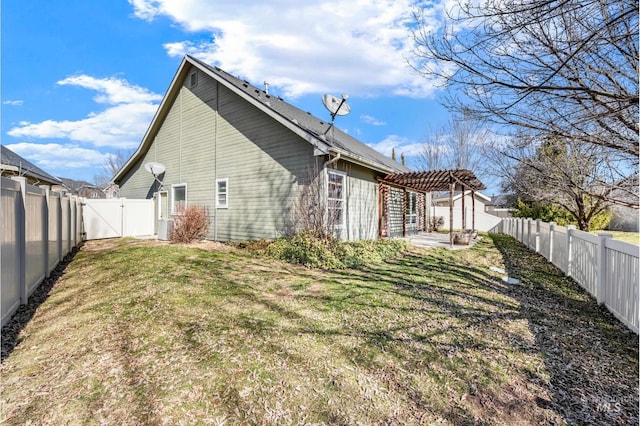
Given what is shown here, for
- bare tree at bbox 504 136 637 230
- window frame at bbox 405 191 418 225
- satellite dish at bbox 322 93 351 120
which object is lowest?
window frame at bbox 405 191 418 225

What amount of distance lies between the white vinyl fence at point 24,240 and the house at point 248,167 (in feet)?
17.7

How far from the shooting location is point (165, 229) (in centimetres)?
1111

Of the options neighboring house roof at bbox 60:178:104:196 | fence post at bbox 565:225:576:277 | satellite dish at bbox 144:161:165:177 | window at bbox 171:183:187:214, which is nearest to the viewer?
fence post at bbox 565:225:576:277

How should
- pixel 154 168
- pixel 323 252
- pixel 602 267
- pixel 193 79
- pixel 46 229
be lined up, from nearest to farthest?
pixel 602 267 → pixel 46 229 → pixel 323 252 → pixel 193 79 → pixel 154 168

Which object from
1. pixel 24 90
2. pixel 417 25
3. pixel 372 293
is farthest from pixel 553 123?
pixel 24 90

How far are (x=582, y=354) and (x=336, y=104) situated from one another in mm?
8451

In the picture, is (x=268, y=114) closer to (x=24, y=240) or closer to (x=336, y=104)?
(x=336, y=104)

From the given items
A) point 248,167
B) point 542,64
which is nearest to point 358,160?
point 248,167

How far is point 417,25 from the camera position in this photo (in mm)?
4398

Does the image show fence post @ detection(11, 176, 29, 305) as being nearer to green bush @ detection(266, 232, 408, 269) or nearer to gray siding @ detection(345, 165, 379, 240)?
green bush @ detection(266, 232, 408, 269)

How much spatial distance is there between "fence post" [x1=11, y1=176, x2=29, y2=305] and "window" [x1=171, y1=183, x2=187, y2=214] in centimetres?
877

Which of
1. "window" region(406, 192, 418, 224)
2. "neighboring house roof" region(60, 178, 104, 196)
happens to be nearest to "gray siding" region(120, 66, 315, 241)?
"window" region(406, 192, 418, 224)

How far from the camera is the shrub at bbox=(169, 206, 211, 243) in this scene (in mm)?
10273

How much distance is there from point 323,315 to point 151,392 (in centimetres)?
220
